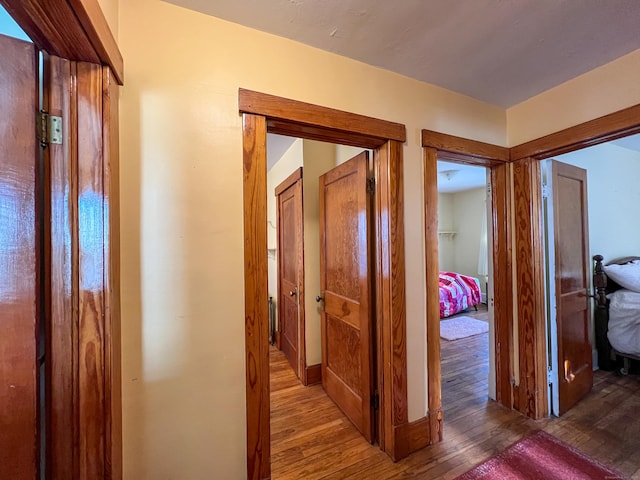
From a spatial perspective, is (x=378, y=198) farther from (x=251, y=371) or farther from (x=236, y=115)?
(x=251, y=371)

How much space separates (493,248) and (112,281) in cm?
247

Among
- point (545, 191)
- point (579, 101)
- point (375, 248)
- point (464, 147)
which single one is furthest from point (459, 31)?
Answer: point (545, 191)

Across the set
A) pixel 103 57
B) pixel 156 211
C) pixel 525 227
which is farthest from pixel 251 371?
pixel 525 227

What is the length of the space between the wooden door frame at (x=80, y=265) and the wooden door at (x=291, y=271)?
65.8 inches

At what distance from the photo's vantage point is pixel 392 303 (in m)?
1.55

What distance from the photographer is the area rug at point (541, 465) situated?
142 centimetres

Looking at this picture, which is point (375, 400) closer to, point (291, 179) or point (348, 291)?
point (348, 291)

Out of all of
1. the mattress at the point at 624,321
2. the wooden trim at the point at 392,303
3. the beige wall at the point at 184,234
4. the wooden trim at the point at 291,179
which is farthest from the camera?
the wooden trim at the point at 291,179

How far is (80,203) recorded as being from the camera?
87cm

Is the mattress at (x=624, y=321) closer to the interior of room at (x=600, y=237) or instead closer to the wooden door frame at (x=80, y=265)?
the interior of room at (x=600, y=237)

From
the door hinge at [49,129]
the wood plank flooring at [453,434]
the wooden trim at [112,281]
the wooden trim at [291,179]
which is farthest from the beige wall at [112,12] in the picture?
the wood plank flooring at [453,434]

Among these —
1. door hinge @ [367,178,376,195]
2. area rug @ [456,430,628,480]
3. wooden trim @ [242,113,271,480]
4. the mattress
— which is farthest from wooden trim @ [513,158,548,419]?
wooden trim @ [242,113,271,480]

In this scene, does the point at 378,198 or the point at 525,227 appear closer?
the point at 378,198

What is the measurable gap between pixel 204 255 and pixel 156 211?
27 centimetres
